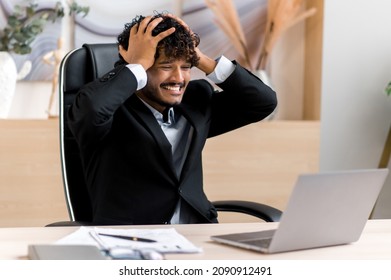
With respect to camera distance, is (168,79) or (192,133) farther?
(192,133)

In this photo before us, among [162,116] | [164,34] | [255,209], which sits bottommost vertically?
[255,209]

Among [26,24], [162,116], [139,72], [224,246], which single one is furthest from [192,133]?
[26,24]

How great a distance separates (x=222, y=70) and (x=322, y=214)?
0.71m

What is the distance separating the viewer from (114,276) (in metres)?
1.06

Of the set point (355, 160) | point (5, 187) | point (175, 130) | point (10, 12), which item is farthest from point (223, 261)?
point (355, 160)

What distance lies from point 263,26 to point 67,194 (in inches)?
72.3

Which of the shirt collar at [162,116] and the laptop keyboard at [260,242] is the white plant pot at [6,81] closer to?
the shirt collar at [162,116]

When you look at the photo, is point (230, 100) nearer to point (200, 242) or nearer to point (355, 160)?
point (200, 242)

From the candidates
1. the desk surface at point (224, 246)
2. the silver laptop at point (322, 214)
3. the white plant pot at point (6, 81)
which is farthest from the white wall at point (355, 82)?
the silver laptop at point (322, 214)

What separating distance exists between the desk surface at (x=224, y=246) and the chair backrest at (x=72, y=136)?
421mm

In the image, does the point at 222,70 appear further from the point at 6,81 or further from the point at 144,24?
the point at 6,81

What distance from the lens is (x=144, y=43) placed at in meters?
1.67

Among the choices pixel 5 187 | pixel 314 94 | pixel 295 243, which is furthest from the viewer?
pixel 314 94

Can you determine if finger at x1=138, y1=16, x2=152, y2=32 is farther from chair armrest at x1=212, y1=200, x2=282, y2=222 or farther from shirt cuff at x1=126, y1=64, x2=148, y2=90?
chair armrest at x1=212, y1=200, x2=282, y2=222
